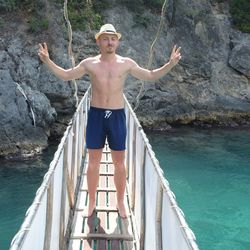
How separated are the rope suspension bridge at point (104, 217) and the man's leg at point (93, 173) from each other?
0.17 m

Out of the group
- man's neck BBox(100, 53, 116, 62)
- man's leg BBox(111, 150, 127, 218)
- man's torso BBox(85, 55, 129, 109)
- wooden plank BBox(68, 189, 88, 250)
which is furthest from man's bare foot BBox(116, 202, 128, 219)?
man's neck BBox(100, 53, 116, 62)

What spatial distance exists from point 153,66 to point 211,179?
9076 mm

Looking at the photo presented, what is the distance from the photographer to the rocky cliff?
53.9 ft

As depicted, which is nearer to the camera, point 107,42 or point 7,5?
point 107,42

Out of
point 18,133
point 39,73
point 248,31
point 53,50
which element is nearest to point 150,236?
point 18,133

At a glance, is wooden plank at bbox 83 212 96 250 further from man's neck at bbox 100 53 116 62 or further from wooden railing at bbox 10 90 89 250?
man's neck at bbox 100 53 116 62

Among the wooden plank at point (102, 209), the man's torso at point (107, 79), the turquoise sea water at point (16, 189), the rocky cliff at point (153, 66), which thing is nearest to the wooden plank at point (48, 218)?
the man's torso at point (107, 79)

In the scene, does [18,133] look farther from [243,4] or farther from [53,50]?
[243,4]

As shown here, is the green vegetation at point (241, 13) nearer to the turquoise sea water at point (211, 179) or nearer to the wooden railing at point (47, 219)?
the turquoise sea water at point (211, 179)

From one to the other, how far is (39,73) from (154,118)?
564cm

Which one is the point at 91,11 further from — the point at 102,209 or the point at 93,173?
the point at 93,173

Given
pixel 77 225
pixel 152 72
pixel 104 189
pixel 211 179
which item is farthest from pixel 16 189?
pixel 152 72

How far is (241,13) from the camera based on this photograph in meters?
24.6

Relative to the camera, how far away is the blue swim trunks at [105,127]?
4.67 metres
